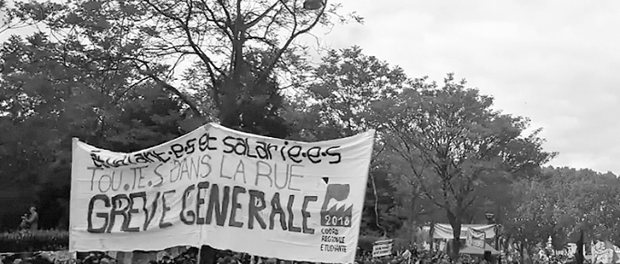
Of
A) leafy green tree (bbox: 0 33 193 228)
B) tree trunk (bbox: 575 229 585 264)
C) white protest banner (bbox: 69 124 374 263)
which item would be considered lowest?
tree trunk (bbox: 575 229 585 264)

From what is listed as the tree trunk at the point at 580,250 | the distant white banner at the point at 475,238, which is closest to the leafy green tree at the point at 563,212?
the tree trunk at the point at 580,250

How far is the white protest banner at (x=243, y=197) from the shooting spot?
562 cm

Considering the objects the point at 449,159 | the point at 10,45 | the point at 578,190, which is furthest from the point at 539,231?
the point at 10,45

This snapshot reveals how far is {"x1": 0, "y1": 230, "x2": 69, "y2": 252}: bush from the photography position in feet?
57.9

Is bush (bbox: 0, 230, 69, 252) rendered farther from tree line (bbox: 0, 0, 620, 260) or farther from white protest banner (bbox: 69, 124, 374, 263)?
white protest banner (bbox: 69, 124, 374, 263)

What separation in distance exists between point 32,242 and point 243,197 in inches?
549

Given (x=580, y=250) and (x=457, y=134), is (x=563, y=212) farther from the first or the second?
(x=457, y=134)

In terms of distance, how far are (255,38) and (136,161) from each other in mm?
10726

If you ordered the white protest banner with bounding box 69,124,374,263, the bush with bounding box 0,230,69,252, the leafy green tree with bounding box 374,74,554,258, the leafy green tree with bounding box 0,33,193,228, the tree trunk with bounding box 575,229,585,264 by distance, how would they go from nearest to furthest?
the white protest banner with bounding box 69,124,374,263, the bush with bounding box 0,230,69,252, the leafy green tree with bounding box 0,33,193,228, the leafy green tree with bounding box 374,74,554,258, the tree trunk with bounding box 575,229,585,264

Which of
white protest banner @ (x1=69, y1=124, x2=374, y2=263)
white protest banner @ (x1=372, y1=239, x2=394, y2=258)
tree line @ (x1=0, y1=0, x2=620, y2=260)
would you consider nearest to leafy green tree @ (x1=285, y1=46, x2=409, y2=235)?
tree line @ (x1=0, y1=0, x2=620, y2=260)

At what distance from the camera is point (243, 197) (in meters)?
5.84

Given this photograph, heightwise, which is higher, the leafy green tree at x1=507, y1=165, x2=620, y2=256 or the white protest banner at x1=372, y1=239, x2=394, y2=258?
the leafy green tree at x1=507, y1=165, x2=620, y2=256

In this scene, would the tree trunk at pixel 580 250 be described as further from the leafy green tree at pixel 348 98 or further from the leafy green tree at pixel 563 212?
the leafy green tree at pixel 348 98

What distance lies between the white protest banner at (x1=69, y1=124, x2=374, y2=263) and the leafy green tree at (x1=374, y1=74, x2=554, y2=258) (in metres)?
21.7
